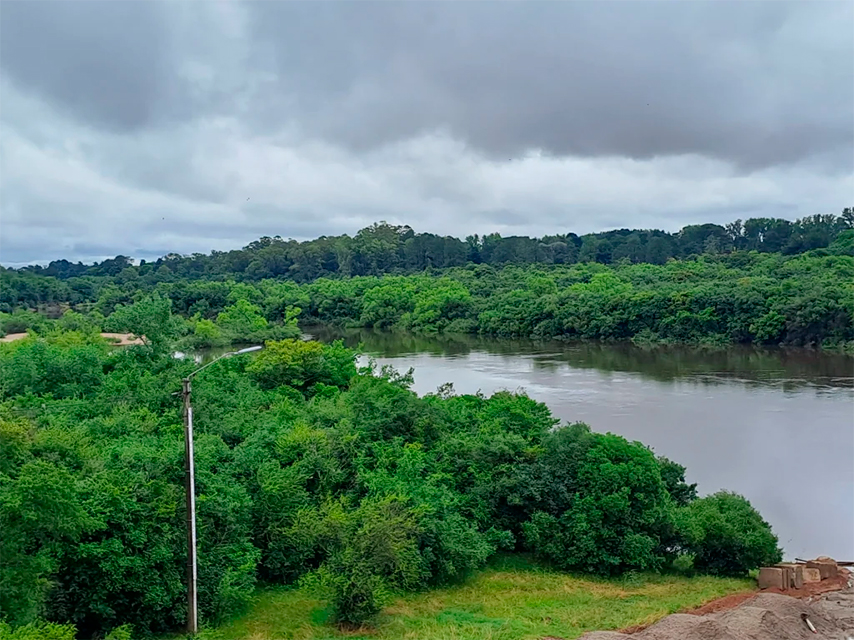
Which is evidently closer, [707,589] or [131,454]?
[131,454]

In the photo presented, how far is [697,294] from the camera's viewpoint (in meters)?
52.5

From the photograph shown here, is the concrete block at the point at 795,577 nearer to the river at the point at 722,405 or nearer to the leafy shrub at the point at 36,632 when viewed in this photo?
the river at the point at 722,405

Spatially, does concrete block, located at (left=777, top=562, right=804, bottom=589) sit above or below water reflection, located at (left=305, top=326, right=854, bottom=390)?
below

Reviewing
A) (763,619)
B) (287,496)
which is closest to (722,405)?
(763,619)

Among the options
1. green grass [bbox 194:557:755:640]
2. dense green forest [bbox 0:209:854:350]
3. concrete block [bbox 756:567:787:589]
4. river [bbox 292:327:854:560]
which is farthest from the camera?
dense green forest [bbox 0:209:854:350]

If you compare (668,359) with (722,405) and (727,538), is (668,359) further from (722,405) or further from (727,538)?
(727,538)

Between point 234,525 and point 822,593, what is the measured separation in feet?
35.6

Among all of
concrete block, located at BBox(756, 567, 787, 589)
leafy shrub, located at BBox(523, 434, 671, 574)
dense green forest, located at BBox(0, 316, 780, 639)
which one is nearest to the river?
concrete block, located at BBox(756, 567, 787, 589)

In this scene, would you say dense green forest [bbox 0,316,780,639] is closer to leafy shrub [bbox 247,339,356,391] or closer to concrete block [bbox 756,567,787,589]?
concrete block [bbox 756,567,787,589]

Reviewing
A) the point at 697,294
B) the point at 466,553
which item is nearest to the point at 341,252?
the point at 697,294

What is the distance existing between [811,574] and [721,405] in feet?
52.4

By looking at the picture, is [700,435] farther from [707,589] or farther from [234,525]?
[234,525]

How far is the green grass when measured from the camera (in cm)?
1168

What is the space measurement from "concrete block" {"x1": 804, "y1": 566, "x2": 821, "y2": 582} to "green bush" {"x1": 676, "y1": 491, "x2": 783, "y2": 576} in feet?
3.36
